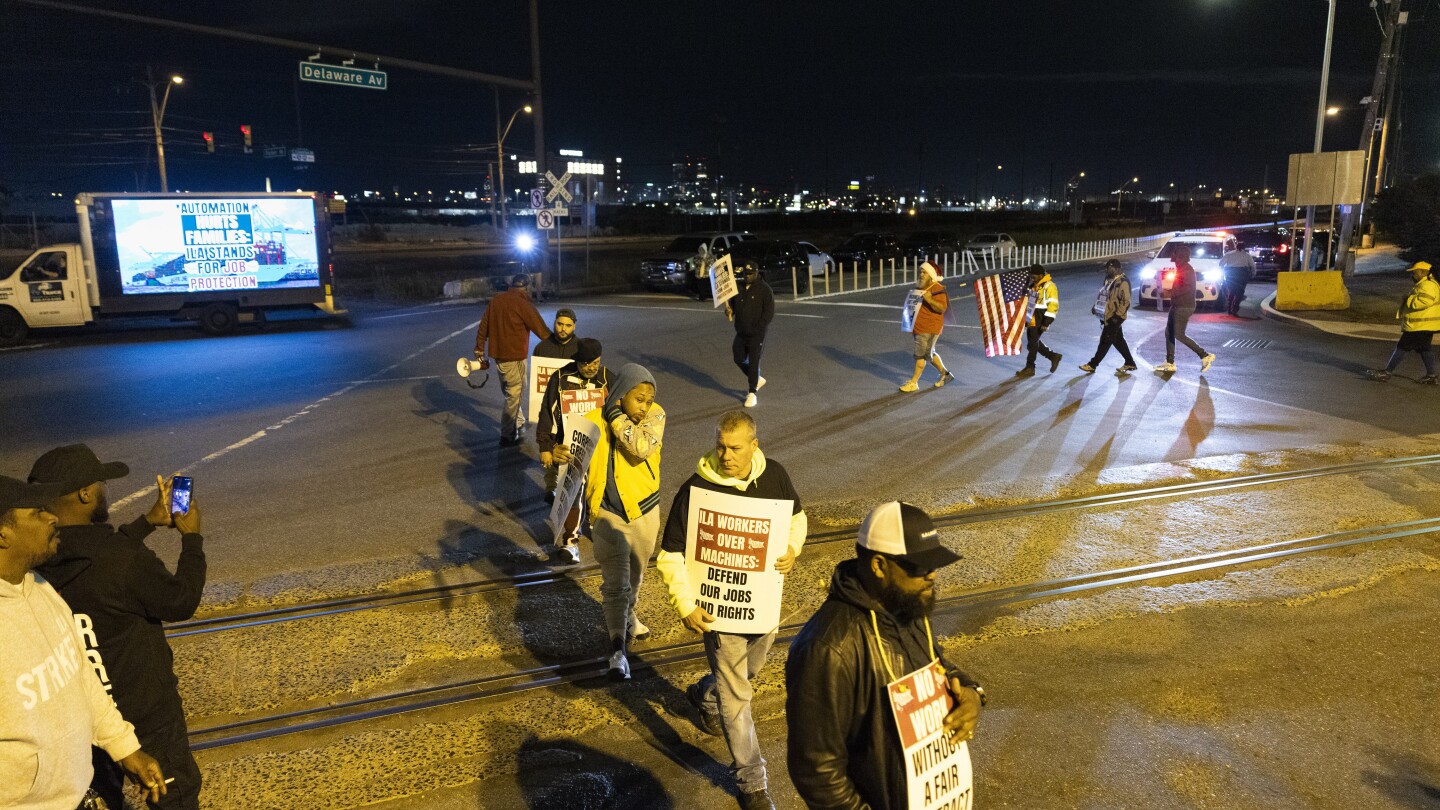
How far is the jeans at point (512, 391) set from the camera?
404 inches

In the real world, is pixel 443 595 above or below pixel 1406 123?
below

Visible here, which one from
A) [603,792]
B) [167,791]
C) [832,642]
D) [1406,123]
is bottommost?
[603,792]

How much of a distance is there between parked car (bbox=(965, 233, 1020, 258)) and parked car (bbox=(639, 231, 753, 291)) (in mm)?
13601

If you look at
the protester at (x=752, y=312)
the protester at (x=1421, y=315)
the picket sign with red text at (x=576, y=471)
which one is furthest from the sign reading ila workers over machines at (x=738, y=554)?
the protester at (x=1421, y=315)

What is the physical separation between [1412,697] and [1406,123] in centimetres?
6366

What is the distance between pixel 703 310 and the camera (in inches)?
921

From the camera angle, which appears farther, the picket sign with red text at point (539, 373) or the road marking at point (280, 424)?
the road marking at point (280, 424)

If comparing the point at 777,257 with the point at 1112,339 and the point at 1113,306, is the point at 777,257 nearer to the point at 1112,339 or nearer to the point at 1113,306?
the point at 1112,339

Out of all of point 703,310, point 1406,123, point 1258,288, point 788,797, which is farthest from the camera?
point 1406,123

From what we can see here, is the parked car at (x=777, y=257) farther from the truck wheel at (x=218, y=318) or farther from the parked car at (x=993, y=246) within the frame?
the truck wheel at (x=218, y=318)

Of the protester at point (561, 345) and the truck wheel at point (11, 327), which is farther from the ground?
the protester at point (561, 345)

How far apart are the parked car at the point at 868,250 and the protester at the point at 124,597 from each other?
111 ft

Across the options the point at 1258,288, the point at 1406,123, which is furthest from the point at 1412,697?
the point at 1406,123

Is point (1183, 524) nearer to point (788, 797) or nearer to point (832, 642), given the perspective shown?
point (788, 797)
